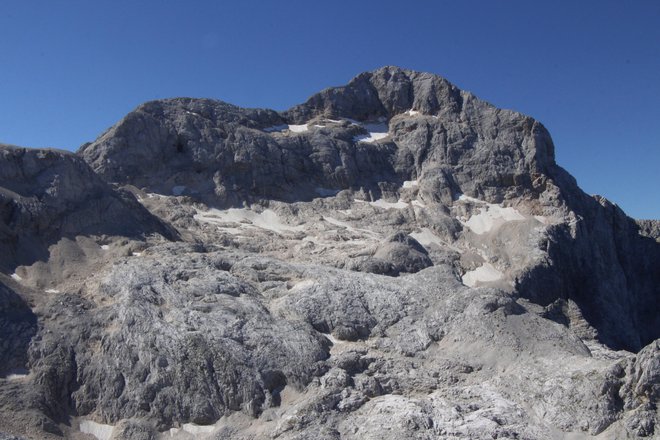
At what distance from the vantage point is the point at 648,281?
78.8m

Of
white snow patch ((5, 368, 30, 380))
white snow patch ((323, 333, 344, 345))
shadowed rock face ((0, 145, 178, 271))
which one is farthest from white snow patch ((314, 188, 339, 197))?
white snow patch ((5, 368, 30, 380))

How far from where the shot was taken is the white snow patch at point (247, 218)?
58.5 metres

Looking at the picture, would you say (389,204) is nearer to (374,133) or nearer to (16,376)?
(374,133)

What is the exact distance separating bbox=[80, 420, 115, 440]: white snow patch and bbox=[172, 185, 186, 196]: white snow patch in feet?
127

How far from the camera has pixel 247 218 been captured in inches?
2403

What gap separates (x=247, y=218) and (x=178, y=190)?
7603 millimetres

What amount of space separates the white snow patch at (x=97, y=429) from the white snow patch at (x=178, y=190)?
38.9 m

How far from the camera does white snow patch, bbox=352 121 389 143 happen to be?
76.3 meters

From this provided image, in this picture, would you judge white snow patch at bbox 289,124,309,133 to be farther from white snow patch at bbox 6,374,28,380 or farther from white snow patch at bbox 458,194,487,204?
white snow patch at bbox 6,374,28,380

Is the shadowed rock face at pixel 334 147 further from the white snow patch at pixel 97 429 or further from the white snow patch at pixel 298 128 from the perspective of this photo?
the white snow patch at pixel 97 429

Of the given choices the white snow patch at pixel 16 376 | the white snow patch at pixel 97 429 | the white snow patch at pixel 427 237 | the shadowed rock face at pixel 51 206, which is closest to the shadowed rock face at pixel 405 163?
the white snow patch at pixel 427 237

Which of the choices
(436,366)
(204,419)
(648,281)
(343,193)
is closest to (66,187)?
(204,419)

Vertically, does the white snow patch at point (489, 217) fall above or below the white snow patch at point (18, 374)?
above

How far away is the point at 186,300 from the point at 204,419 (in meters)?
6.50
